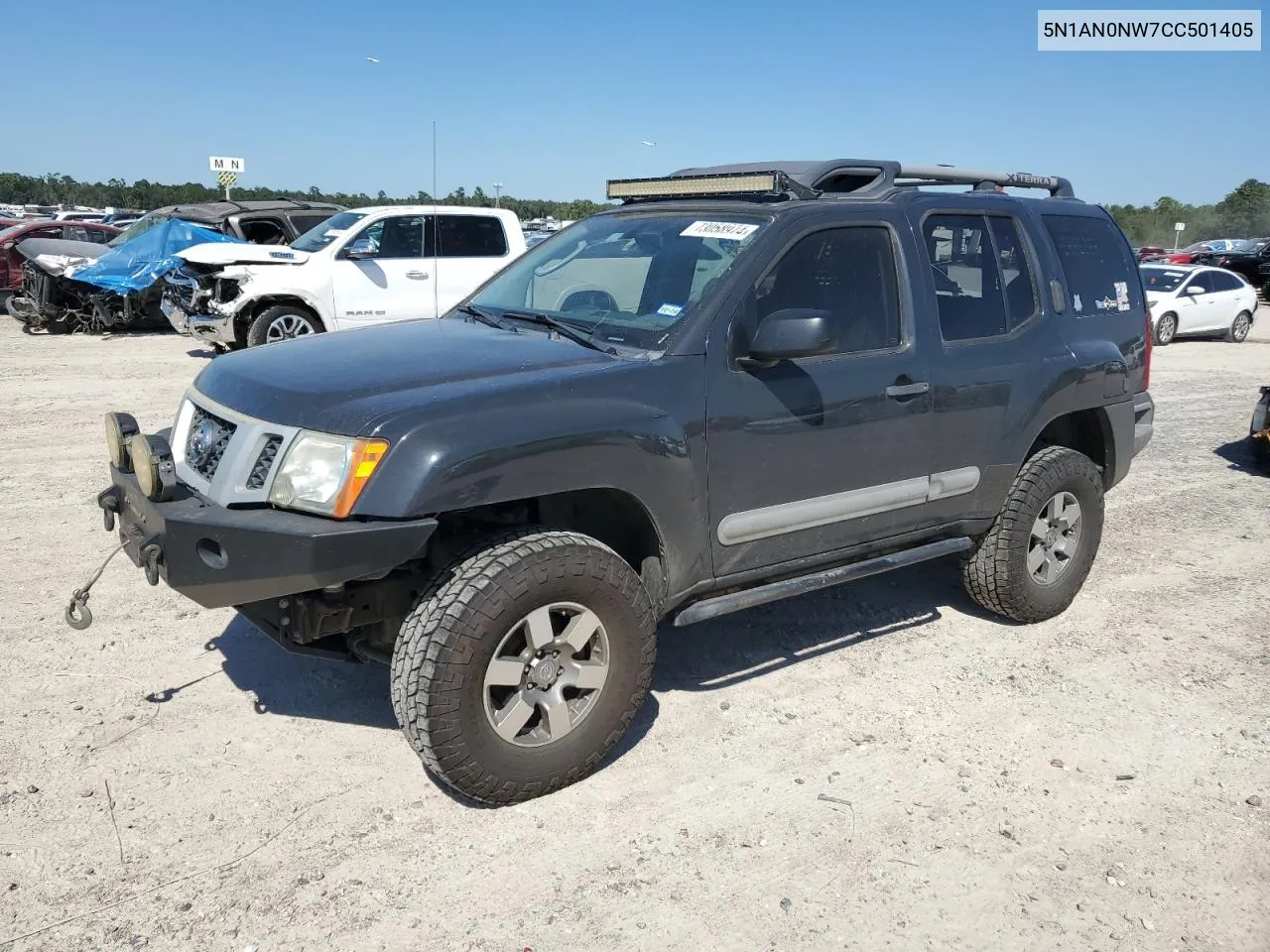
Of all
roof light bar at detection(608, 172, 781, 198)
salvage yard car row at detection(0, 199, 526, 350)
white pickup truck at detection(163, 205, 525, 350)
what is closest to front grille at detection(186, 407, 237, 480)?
roof light bar at detection(608, 172, 781, 198)

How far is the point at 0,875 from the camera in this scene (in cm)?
291

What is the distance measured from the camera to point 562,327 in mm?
3959

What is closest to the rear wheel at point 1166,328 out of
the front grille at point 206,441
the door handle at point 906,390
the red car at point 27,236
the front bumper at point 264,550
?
the door handle at point 906,390

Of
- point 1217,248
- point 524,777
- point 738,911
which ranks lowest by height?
point 738,911

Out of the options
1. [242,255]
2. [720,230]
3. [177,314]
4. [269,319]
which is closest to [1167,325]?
[269,319]

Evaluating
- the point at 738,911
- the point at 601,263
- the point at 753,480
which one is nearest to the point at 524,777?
the point at 738,911

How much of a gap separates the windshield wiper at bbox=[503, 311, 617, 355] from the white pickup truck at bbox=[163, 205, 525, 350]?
720 centimetres

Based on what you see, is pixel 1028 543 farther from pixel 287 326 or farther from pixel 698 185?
pixel 287 326

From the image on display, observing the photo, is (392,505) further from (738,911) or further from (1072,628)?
(1072,628)

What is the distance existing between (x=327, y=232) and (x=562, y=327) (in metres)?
9.06

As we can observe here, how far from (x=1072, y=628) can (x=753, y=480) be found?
7.39ft

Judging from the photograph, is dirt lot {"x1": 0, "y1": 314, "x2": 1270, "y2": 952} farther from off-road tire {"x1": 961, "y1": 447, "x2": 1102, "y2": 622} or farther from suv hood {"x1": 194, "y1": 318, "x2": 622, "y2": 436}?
suv hood {"x1": 194, "y1": 318, "x2": 622, "y2": 436}

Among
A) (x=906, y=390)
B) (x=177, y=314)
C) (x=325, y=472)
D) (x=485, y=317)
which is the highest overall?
(x=177, y=314)

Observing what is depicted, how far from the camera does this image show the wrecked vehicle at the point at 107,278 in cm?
1448
